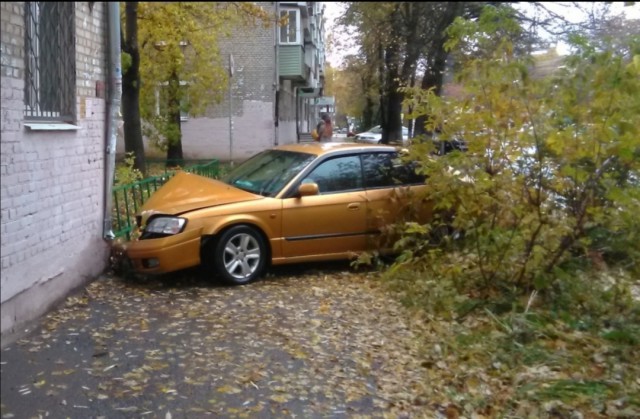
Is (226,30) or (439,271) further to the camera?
(439,271)

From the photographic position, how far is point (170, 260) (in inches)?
269

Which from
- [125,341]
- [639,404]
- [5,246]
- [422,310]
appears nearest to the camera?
[5,246]

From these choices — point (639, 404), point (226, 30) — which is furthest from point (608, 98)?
point (226, 30)

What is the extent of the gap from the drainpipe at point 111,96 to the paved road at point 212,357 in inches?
26.5

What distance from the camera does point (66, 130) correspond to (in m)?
4.49

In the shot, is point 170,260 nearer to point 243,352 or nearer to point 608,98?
point 243,352

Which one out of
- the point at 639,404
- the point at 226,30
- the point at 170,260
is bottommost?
Answer: the point at 639,404

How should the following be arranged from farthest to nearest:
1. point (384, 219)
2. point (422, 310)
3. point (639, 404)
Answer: point (384, 219), point (422, 310), point (639, 404)

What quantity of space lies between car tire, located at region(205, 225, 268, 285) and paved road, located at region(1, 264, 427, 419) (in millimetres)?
292

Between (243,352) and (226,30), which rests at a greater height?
(226,30)

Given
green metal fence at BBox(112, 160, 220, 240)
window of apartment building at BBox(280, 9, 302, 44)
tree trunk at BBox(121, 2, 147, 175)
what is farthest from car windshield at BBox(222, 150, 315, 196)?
window of apartment building at BBox(280, 9, 302, 44)

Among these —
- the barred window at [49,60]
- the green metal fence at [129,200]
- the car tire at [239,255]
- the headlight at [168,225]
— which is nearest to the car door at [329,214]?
the car tire at [239,255]

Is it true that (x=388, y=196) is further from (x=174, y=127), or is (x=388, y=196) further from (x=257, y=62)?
(x=257, y=62)

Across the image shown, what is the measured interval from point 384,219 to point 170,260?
7.70 feet
